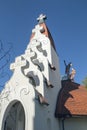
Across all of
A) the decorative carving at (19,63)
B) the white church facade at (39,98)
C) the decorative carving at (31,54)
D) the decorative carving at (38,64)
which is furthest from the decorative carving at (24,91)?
the decorative carving at (31,54)

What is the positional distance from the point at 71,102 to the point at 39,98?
388 cm

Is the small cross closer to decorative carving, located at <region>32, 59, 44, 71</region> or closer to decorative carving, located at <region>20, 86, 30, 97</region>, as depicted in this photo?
decorative carving, located at <region>32, 59, 44, 71</region>

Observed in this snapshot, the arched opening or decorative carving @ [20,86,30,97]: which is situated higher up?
decorative carving @ [20,86,30,97]

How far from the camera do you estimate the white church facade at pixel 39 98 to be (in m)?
12.5

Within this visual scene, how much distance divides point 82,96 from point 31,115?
5.91 meters

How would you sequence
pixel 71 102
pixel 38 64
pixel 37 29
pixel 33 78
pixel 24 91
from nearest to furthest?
pixel 24 91 → pixel 33 78 → pixel 71 102 → pixel 38 64 → pixel 37 29

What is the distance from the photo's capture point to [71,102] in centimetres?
1556

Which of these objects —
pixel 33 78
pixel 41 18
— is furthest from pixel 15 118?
pixel 41 18

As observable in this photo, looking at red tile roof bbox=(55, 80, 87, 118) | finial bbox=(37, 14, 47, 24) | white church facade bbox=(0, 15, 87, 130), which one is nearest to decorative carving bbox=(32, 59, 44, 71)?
white church facade bbox=(0, 15, 87, 130)

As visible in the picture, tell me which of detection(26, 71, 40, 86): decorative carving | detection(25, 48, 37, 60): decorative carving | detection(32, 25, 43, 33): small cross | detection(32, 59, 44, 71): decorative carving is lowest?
detection(26, 71, 40, 86): decorative carving

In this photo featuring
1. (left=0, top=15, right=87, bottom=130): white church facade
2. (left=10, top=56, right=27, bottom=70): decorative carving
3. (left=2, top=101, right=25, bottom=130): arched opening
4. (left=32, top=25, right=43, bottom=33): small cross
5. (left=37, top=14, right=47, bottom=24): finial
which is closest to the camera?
(left=0, top=15, right=87, bottom=130): white church facade

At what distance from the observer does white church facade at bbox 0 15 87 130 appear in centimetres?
1249

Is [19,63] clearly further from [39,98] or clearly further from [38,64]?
[39,98]

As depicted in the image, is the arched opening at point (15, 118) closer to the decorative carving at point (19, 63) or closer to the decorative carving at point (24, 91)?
the decorative carving at point (24, 91)
